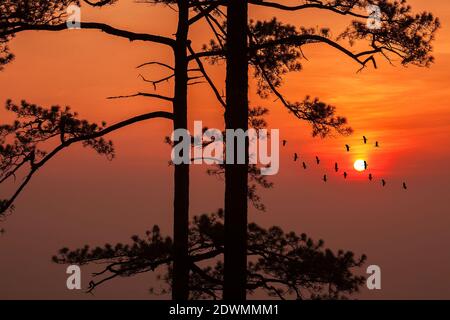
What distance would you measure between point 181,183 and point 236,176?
1459 mm

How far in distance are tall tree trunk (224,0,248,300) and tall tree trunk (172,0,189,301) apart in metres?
1.33

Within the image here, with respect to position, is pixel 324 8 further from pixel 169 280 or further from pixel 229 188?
pixel 169 280

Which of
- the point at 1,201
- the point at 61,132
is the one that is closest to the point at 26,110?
the point at 61,132

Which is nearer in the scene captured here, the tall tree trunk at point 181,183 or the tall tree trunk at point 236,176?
the tall tree trunk at point 236,176

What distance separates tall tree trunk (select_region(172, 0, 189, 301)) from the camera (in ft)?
37.7

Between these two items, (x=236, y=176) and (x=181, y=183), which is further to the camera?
(x=181, y=183)

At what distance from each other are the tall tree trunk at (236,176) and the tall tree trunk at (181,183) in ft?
4.38

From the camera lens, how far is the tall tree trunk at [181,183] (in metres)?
11.5

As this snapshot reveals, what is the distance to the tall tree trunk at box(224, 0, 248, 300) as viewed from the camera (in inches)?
403

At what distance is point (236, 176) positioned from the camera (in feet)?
33.8

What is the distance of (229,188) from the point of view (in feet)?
33.8

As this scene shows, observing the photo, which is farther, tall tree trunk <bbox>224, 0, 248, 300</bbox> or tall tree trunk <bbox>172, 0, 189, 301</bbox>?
tall tree trunk <bbox>172, 0, 189, 301</bbox>
